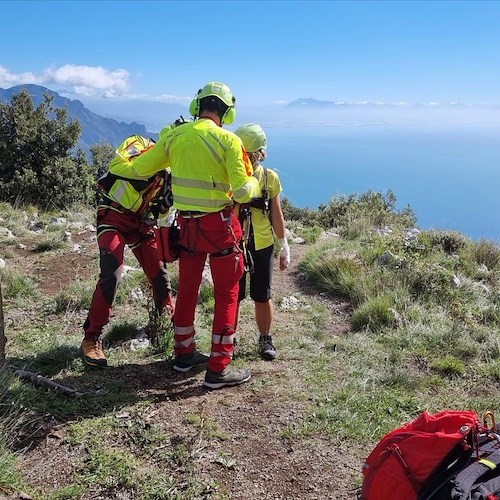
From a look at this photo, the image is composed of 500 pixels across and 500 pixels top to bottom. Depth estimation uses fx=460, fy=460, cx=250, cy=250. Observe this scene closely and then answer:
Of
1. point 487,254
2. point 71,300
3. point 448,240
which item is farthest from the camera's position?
point 448,240

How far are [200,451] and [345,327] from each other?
315 cm

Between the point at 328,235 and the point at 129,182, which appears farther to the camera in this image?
the point at 328,235

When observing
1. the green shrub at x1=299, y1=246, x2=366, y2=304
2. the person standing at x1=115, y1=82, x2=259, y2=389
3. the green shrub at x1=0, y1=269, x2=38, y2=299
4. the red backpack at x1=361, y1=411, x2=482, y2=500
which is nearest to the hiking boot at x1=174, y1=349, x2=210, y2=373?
the person standing at x1=115, y1=82, x2=259, y2=389

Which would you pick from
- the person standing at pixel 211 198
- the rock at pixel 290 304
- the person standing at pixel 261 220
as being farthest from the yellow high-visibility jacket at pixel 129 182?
the rock at pixel 290 304

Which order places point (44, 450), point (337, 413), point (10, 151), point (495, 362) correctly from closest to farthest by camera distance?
point (44, 450), point (337, 413), point (495, 362), point (10, 151)

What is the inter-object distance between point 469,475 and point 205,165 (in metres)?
2.49

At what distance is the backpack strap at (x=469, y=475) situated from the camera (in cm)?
179

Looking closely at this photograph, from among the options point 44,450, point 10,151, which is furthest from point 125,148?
point 10,151

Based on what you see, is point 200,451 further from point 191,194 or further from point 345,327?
point 345,327

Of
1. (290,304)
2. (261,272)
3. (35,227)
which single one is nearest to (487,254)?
(290,304)

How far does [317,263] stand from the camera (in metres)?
7.27

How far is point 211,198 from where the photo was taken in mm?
3477

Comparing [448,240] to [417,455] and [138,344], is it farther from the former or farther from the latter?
[417,455]

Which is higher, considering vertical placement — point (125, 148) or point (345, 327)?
point (125, 148)
